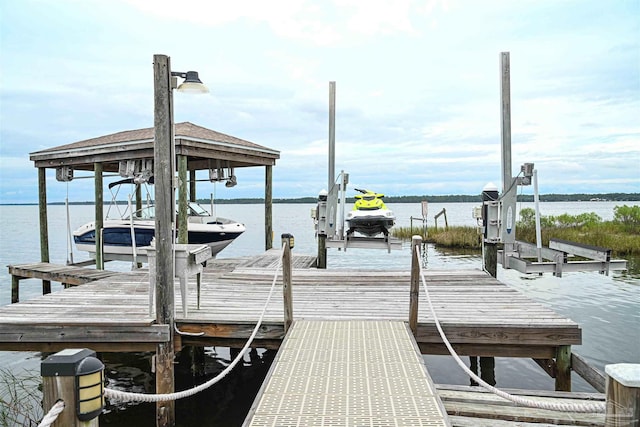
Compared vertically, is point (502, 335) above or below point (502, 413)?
above

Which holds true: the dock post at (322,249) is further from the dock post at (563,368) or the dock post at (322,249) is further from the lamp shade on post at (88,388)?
the lamp shade on post at (88,388)

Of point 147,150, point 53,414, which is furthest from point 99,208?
point 53,414

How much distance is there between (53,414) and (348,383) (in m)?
2.20

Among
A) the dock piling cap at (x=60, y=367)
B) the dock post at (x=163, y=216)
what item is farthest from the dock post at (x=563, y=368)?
the dock piling cap at (x=60, y=367)

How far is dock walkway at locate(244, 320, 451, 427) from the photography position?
10.3 feet

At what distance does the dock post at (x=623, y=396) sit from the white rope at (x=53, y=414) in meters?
2.28

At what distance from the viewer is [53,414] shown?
2.02 m

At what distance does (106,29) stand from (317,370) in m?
10.5

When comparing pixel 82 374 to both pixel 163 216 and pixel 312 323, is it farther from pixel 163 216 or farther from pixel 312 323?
pixel 312 323

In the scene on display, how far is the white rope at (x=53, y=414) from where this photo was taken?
1.97 m

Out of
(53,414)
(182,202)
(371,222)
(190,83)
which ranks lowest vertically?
(53,414)

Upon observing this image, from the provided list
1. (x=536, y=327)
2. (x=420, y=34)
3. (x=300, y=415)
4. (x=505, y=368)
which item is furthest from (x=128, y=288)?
(x=420, y=34)

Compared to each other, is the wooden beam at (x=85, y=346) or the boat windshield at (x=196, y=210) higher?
the boat windshield at (x=196, y=210)

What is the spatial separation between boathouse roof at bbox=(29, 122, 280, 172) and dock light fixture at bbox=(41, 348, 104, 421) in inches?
299
